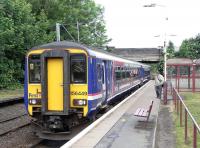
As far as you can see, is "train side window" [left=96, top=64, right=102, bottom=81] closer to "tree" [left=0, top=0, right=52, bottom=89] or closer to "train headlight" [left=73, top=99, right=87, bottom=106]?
"train headlight" [left=73, top=99, right=87, bottom=106]

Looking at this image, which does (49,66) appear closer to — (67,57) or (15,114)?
(67,57)

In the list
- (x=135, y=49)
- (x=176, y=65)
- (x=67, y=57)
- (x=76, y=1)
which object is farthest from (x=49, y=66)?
(x=135, y=49)

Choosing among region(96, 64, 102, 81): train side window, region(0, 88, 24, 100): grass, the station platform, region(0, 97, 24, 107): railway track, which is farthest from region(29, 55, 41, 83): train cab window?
region(0, 88, 24, 100): grass

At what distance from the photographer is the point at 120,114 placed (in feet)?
61.1

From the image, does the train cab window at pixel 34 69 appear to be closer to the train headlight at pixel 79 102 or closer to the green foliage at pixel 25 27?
the train headlight at pixel 79 102

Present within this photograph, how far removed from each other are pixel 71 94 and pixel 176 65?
2071cm

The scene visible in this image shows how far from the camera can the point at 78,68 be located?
1510 centimetres

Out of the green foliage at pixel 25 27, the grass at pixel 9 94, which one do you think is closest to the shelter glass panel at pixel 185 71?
the grass at pixel 9 94

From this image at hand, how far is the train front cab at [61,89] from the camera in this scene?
48.2 ft

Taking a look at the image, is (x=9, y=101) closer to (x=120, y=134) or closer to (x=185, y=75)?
(x=120, y=134)

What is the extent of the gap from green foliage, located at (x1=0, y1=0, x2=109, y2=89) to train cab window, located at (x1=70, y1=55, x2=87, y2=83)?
65.8 ft

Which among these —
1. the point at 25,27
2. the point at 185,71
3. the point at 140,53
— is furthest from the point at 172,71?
the point at 140,53

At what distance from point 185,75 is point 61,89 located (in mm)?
21295

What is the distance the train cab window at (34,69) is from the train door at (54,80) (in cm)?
58
